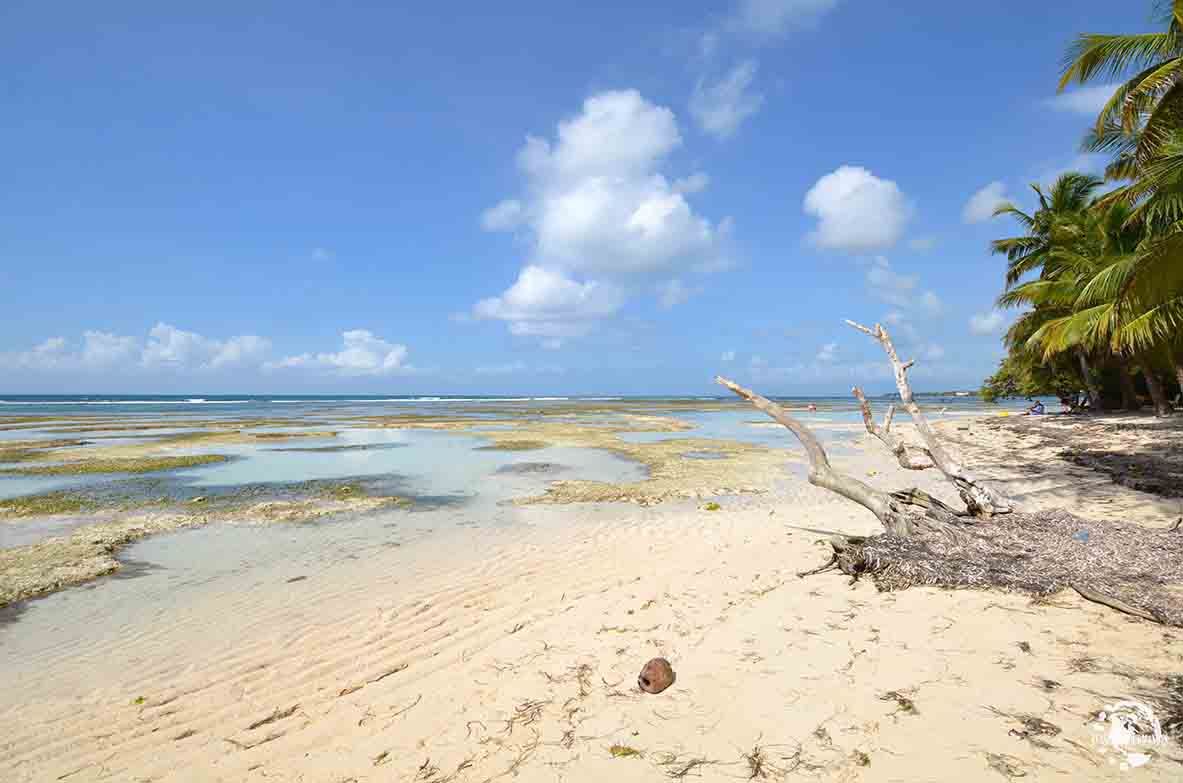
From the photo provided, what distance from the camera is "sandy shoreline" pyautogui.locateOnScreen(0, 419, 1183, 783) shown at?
3.63 m

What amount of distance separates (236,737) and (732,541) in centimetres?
711

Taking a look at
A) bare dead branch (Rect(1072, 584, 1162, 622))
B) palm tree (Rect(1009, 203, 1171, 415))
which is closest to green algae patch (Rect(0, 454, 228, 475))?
bare dead branch (Rect(1072, 584, 1162, 622))

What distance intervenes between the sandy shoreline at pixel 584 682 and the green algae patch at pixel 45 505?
8.57 meters

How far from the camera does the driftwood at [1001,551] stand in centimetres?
550

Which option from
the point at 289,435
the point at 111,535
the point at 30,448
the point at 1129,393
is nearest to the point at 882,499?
the point at 111,535

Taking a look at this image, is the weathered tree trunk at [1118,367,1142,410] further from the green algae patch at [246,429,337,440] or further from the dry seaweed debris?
the green algae patch at [246,429,337,440]

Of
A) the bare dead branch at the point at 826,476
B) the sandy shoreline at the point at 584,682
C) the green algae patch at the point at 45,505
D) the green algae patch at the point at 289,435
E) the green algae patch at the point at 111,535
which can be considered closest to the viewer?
the sandy shoreline at the point at 584,682

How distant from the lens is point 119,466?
1998 cm

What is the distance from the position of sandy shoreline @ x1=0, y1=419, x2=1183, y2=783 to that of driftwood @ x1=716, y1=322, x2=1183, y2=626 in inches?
11.2

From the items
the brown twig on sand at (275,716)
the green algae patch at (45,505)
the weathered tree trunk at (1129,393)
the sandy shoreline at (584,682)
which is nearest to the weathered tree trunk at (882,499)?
the sandy shoreline at (584,682)

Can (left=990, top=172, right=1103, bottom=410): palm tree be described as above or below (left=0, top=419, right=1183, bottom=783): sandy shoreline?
above

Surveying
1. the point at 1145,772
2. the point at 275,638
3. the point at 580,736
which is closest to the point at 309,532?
the point at 275,638

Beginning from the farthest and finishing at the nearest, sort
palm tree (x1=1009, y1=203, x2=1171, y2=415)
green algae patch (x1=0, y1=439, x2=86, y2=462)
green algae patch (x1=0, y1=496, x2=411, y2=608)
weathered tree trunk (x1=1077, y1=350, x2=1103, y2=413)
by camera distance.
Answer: weathered tree trunk (x1=1077, y1=350, x2=1103, y2=413)
green algae patch (x1=0, y1=439, x2=86, y2=462)
palm tree (x1=1009, y1=203, x2=1171, y2=415)
green algae patch (x1=0, y1=496, x2=411, y2=608)

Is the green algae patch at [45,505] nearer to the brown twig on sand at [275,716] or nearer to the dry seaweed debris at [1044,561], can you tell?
the brown twig on sand at [275,716]
